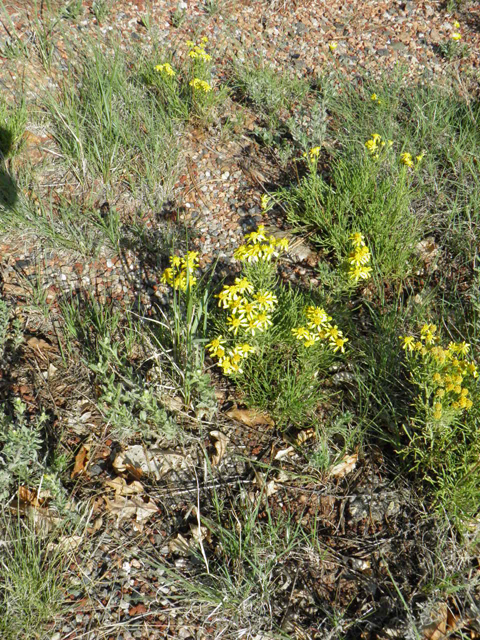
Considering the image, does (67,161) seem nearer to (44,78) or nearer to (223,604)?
(44,78)

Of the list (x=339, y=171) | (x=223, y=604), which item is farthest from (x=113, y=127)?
(x=223, y=604)

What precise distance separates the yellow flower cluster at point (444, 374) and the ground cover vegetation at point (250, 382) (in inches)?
0.5

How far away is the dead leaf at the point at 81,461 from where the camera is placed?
2535 millimetres

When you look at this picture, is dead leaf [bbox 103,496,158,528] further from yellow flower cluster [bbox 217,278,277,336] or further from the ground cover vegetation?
yellow flower cluster [bbox 217,278,277,336]

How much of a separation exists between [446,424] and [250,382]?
1.01 m

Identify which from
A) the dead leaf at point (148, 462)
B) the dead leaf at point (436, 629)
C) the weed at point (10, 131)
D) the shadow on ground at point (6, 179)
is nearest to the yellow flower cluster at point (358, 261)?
the dead leaf at point (148, 462)

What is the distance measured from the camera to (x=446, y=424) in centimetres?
231

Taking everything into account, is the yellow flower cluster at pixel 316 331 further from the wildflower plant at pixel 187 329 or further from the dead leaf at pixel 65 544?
the dead leaf at pixel 65 544

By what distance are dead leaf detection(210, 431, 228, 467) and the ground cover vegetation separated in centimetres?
1

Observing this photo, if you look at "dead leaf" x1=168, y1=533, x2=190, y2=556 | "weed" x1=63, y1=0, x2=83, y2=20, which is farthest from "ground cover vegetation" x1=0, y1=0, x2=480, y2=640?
"weed" x1=63, y1=0, x2=83, y2=20

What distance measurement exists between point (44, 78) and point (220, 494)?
354cm

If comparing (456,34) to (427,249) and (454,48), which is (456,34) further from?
(427,249)

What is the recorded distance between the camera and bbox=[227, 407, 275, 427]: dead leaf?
2750 millimetres

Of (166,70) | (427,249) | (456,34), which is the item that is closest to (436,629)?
(427,249)
